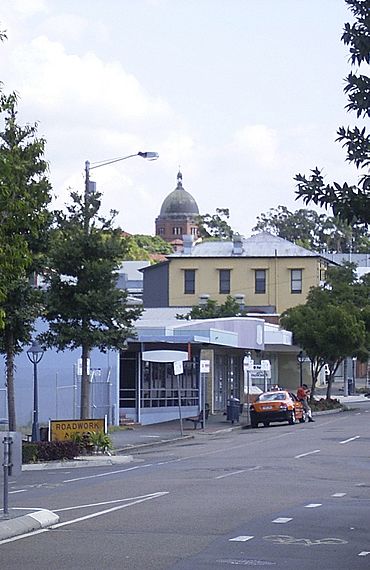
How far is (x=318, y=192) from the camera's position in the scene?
49.4 feet

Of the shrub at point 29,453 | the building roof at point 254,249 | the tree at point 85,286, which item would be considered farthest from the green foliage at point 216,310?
the shrub at point 29,453

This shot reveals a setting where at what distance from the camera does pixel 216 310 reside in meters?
80.6

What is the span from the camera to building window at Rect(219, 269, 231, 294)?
8838 cm

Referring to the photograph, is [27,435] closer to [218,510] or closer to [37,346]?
[37,346]

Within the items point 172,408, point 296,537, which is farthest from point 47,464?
point 172,408

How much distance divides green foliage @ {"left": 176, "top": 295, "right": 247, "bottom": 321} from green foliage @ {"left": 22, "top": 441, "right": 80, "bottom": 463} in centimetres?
4655

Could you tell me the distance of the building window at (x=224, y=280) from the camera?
88.4 metres

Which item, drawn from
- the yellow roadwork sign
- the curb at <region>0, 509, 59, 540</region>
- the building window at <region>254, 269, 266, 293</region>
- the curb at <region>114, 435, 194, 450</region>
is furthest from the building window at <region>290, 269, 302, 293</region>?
the curb at <region>0, 509, 59, 540</region>

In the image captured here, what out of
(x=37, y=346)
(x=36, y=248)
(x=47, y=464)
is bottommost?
(x=47, y=464)

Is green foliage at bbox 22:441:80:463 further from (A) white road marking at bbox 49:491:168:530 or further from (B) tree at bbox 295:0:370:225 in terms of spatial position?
(B) tree at bbox 295:0:370:225

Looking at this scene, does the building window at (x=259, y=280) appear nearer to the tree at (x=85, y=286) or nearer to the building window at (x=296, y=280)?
the building window at (x=296, y=280)

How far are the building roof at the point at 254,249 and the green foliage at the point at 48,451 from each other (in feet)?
190

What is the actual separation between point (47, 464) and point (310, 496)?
1145 centimetres

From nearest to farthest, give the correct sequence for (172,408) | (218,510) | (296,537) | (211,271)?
(296,537)
(218,510)
(172,408)
(211,271)
